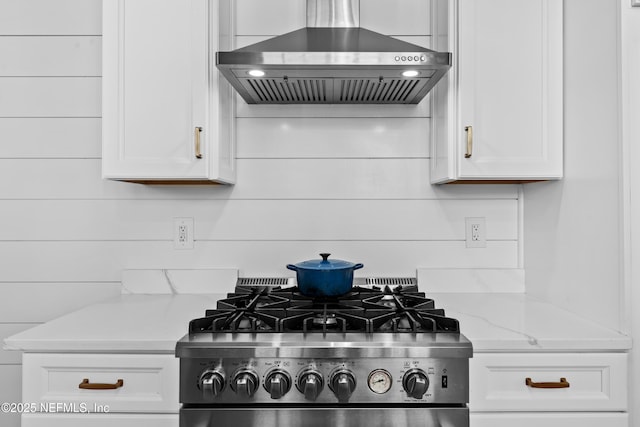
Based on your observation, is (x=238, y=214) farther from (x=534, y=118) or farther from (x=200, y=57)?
(x=534, y=118)

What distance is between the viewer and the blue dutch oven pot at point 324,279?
152 cm

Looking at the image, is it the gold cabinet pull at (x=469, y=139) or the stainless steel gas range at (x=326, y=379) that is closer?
the stainless steel gas range at (x=326, y=379)

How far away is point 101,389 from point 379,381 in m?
0.77

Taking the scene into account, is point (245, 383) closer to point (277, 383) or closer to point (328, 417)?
point (277, 383)

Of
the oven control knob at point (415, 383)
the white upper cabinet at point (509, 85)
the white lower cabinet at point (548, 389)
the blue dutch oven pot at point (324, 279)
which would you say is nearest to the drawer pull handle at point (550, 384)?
the white lower cabinet at point (548, 389)

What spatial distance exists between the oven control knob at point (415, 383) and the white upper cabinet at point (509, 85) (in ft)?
2.67

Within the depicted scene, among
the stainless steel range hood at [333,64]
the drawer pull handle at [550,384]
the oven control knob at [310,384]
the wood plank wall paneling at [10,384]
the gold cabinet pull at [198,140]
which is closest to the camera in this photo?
the oven control knob at [310,384]

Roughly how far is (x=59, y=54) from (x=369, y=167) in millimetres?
1432

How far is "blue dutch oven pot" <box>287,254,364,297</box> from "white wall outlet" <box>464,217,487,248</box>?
69cm

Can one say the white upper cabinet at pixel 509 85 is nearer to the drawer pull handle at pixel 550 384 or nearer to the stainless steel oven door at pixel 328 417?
the drawer pull handle at pixel 550 384

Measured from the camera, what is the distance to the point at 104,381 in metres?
1.29

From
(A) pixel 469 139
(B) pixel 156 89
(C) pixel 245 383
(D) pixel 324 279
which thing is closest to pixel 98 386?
(C) pixel 245 383

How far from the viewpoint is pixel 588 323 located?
1.44 m

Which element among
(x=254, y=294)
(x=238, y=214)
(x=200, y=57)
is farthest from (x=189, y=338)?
(x=200, y=57)
